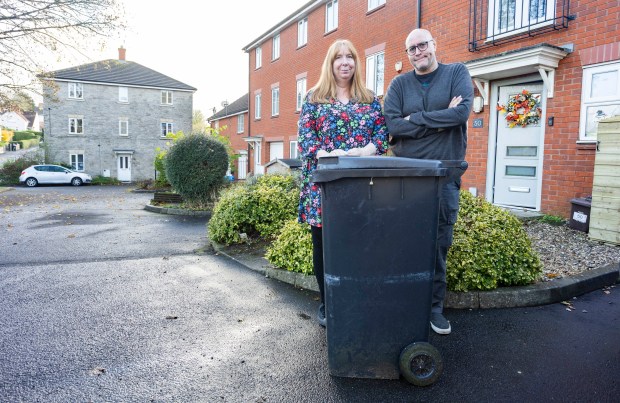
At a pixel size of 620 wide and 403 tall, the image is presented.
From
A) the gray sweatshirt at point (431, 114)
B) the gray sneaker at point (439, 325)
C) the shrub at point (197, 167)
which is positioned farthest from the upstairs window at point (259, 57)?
the gray sneaker at point (439, 325)

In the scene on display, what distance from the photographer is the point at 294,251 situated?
15.3ft

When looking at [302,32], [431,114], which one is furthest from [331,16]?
[431,114]

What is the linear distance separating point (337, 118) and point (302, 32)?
17802 mm

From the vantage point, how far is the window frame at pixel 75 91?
111 feet

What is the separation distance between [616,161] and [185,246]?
6.15m

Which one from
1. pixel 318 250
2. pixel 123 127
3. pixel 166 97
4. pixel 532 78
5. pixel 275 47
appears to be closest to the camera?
pixel 318 250

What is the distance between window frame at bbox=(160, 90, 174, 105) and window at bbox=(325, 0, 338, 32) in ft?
77.0

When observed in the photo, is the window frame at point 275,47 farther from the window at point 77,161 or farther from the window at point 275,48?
the window at point 77,161

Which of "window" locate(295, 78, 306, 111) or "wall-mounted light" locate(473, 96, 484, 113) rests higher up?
"window" locate(295, 78, 306, 111)

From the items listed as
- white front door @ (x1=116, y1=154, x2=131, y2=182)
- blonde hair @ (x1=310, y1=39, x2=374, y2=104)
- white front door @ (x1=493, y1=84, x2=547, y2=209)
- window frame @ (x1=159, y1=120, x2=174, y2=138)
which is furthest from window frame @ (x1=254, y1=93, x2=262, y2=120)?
Result: blonde hair @ (x1=310, y1=39, x2=374, y2=104)

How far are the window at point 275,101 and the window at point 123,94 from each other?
18.9 meters

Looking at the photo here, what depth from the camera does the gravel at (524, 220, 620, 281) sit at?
455 centimetres

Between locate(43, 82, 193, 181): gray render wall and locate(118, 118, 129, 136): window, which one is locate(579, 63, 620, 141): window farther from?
locate(118, 118, 129, 136): window

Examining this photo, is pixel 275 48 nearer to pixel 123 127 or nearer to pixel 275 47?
pixel 275 47
